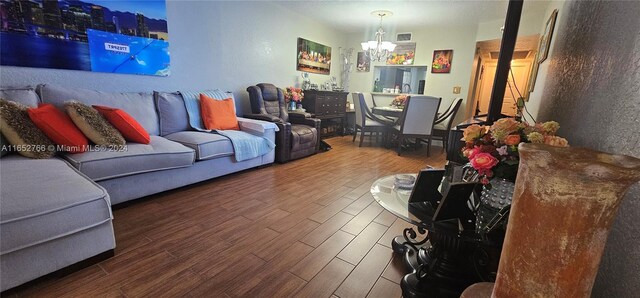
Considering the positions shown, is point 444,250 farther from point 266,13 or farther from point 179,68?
point 266,13

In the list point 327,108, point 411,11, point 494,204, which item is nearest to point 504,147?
point 494,204

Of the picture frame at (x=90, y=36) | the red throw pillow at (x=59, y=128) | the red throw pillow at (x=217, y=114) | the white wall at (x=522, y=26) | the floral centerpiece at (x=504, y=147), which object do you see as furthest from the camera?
the white wall at (x=522, y=26)

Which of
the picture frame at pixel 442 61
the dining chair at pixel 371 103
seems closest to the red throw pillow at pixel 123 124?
the dining chair at pixel 371 103

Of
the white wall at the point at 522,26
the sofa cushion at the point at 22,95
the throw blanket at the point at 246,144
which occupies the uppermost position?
the white wall at the point at 522,26

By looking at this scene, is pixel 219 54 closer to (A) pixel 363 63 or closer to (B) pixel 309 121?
(B) pixel 309 121

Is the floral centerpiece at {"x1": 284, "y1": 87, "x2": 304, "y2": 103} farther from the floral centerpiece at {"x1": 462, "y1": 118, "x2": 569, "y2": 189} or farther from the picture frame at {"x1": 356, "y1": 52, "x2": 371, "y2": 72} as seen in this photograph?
the floral centerpiece at {"x1": 462, "y1": 118, "x2": 569, "y2": 189}

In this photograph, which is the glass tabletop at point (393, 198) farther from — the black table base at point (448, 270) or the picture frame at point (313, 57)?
the picture frame at point (313, 57)

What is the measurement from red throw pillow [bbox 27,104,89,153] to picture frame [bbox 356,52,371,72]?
536cm

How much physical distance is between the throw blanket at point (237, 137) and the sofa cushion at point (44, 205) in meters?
1.42

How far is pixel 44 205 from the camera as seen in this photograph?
125cm

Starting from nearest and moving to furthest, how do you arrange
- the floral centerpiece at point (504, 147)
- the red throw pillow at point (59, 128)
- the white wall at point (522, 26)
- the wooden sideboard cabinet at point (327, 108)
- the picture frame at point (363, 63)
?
1. the floral centerpiece at point (504, 147)
2. the red throw pillow at point (59, 128)
3. the white wall at point (522, 26)
4. the wooden sideboard cabinet at point (327, 108)
5. the picture frame at point (363, 63)

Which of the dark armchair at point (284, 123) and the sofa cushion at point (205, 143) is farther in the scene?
the dark armchair at point (284, 123)

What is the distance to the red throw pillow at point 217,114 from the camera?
3.12 m

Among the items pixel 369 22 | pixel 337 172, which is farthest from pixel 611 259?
pixel 369 22
